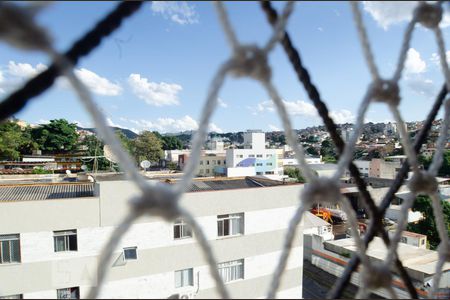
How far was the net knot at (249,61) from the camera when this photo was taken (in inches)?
16.1

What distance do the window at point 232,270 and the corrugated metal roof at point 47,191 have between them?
2.19m

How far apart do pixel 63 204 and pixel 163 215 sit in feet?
12.7

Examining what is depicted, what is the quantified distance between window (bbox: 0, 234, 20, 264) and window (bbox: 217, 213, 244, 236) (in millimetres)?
2420

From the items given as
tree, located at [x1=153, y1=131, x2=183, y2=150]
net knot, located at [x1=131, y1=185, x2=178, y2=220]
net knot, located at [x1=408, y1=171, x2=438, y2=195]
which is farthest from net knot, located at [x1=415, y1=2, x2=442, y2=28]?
tree, located at [x1=153, y1=131, x2=183, y2=150]

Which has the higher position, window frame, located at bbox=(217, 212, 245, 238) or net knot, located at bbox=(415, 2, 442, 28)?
net knot, located at bbox=(415, 2, 442, 28)

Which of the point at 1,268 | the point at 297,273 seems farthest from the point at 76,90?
the point at 297,273

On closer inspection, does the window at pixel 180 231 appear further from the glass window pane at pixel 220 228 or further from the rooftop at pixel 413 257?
the rooftop at pixel 413 257

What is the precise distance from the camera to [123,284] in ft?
13.0

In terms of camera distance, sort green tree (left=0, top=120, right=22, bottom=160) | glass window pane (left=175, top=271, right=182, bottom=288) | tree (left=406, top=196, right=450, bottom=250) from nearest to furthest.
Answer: glass window pane (left=175, top=271, right=182, bottom=288), tree (left=406, top=196, right=450, bottom=250), green tree (left=0, top=120, right=22, bottom=160)

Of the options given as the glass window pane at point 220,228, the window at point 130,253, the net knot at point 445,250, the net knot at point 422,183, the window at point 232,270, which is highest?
the net knot at point 422,183

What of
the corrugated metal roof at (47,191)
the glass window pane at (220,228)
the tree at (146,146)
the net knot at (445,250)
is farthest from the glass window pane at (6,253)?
the tree at (146,146)

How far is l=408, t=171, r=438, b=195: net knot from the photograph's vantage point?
1.85 ft

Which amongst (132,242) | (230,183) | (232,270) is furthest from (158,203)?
(230,183)

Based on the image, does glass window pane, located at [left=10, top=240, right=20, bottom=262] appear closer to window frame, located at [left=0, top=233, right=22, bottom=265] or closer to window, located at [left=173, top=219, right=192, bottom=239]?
window frame, located at [left=0, top=233, right=22, bottom=265]
